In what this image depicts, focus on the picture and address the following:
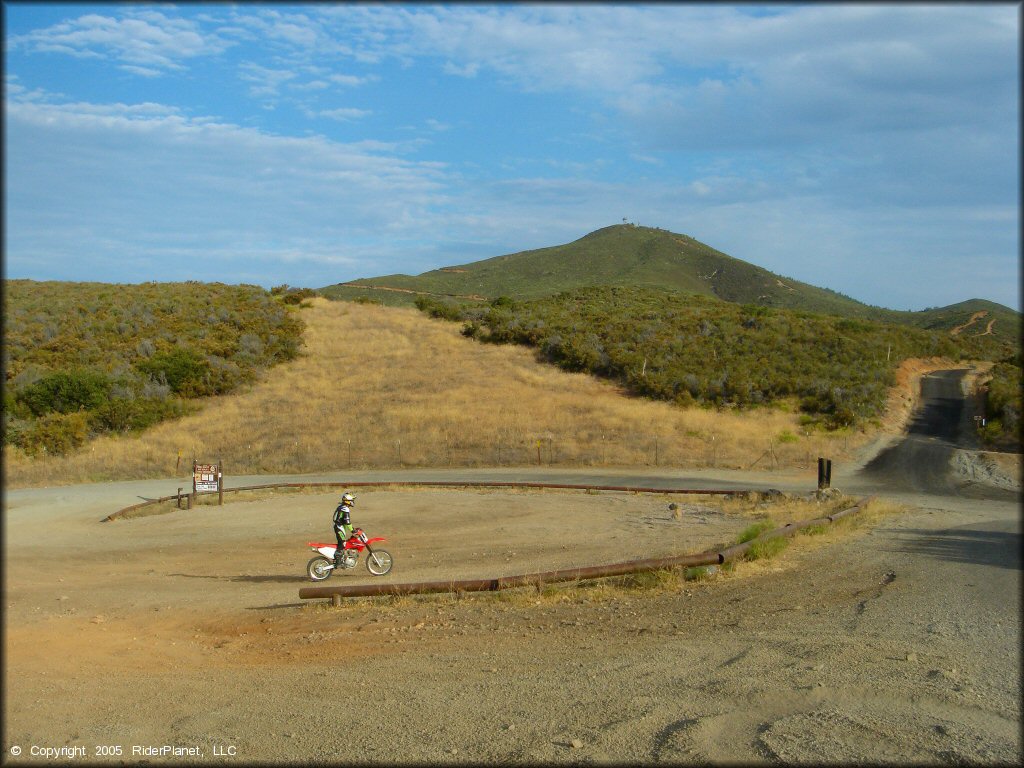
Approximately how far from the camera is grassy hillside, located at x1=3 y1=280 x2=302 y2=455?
38031mm

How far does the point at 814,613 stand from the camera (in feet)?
31.2

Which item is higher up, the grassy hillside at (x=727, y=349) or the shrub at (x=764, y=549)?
the grassy hillside at (x=727, y=349)

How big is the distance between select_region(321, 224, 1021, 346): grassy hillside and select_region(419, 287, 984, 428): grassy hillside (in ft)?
115

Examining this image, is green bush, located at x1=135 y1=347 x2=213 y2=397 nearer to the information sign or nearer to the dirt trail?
the information sign

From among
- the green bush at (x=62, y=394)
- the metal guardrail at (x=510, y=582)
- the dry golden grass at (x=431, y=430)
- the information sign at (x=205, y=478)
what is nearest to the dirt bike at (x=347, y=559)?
the metal guardrail at (x=510, y=582)

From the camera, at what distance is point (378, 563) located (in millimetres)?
14484

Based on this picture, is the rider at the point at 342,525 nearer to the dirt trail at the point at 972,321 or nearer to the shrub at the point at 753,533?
the shrub at the point at 753,533

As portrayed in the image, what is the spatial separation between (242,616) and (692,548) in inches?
313

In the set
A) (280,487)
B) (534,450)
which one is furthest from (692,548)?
(534,450)

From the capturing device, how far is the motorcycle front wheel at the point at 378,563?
14.5 m

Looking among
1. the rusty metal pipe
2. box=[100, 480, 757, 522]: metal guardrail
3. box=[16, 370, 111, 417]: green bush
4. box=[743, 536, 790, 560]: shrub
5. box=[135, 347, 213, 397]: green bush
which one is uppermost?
box=[135, 347, 213, 397]: green bush

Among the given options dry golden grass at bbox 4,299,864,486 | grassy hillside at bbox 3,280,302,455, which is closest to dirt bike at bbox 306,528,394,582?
dry golden grass at bbox 4,299,864,486

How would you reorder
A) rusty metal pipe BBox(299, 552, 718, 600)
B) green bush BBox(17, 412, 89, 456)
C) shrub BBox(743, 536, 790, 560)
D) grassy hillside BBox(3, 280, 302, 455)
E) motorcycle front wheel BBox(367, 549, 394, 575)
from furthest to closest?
grassy hillside BBox(3, 280, 302, 455) < green bush BBox(17, 412, 89, 456) < motorcycle front wheel BBox(367, 549, 394, 575) < shrub BBox(743, 536, 790, 560) < rusty metal pipe BBox(299, 552, 718, 600)

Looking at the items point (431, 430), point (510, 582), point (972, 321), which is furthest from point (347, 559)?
point (972, 321)
